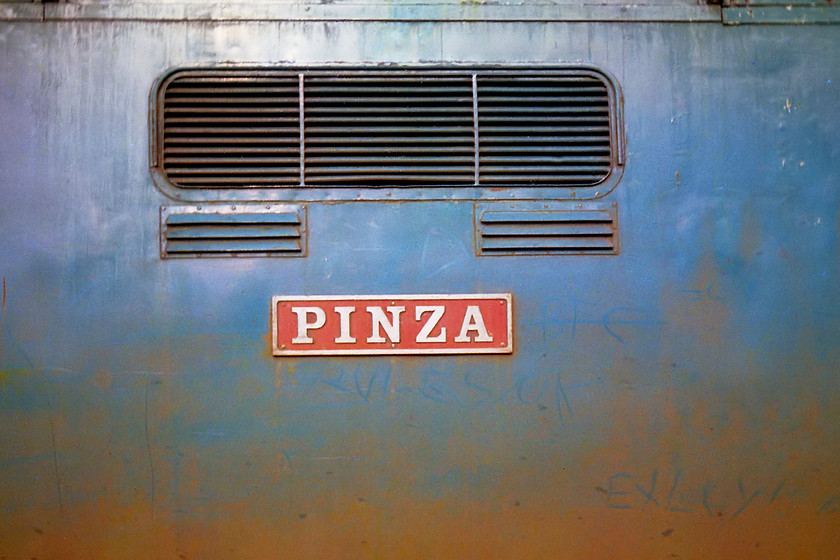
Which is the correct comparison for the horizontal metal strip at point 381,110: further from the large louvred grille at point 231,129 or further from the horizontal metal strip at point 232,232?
the horizontal metal strip at point 232,232

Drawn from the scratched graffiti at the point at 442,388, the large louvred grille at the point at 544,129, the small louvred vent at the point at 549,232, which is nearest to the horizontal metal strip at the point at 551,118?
the large louvred grille at the point at 544,129

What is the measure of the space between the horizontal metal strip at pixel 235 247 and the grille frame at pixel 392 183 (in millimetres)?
134

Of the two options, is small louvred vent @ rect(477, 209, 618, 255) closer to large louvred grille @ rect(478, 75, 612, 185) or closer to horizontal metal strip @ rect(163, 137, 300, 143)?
large louvred grille @ rect(478, 75, 612, 185)

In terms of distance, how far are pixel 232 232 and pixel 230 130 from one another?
1.03 feet

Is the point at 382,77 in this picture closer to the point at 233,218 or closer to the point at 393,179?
the point at 393,179

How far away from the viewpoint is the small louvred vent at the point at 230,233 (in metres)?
2.05

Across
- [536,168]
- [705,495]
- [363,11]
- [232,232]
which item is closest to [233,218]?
[232,232]

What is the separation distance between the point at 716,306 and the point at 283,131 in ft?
4.63

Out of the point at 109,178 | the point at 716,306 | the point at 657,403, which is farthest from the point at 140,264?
the point at 716,306

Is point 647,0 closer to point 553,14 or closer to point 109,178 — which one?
point 553,14

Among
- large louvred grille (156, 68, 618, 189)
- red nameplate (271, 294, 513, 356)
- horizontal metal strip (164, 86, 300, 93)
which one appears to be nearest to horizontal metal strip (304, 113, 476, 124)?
large louvred grille (156, 68, 618, 189)

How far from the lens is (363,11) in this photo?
2.13m

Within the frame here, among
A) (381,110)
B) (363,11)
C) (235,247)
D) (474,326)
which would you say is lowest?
(474,326)

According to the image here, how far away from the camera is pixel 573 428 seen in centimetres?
204
